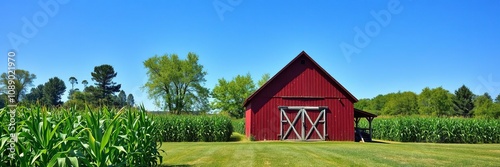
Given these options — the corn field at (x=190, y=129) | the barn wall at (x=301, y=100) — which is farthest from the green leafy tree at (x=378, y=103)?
the corn field at (x=190, y=129)

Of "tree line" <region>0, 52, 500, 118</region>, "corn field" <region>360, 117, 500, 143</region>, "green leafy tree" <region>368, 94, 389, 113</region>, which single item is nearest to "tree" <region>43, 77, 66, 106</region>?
"tree line" <region>0, 52, 500, 118</region>

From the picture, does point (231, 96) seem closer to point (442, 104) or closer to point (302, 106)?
point (302, 106)

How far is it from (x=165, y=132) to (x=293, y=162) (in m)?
17.3

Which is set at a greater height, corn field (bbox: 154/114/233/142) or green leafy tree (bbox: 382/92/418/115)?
green leafy tree (bbox: 382/92/418/115)

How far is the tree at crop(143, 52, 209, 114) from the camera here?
59094 millimetres

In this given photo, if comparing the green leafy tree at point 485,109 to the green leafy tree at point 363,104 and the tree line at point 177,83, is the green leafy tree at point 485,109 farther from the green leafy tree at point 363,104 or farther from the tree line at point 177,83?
the tree line at point 177,83

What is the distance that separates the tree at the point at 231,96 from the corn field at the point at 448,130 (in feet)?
150

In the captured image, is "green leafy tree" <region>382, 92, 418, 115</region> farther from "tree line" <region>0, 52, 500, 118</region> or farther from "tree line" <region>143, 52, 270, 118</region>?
"tree line" <region>143, 52, 270, 118</region>

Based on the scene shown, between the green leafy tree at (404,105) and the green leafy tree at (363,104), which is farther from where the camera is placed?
the green leafy tree at (363,104)

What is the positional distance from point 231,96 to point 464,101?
2024 inches

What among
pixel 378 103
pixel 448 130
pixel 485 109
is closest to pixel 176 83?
pixel 448 130

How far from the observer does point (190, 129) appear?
89.9 feet

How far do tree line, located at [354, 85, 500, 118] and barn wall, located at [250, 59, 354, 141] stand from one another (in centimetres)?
5294

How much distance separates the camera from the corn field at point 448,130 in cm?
2864
